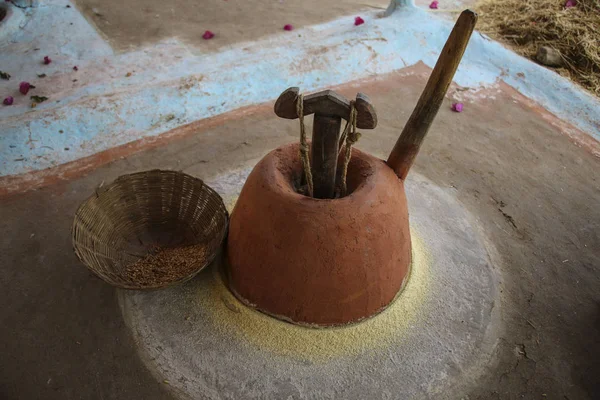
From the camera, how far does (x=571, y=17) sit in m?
4.27

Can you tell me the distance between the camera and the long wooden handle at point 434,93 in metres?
1.61

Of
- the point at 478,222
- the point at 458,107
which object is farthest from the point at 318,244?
the point at 458,107

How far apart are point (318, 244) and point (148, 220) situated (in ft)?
3.51

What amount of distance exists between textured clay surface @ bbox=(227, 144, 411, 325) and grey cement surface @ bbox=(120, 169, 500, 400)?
0.39ft

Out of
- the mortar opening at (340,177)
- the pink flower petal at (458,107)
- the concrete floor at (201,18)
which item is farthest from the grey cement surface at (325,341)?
the concrete floor at (201,18)

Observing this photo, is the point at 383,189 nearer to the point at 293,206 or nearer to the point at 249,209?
the point at 293,206

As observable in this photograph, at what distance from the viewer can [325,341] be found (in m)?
1.93

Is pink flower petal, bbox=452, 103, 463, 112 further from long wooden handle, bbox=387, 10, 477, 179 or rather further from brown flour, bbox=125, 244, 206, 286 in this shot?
brown flour, bbox=125, 244, 206, 286

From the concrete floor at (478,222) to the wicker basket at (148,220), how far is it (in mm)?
216

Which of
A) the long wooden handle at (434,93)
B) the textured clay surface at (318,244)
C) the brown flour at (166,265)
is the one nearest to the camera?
the long wooden handle at (434,93)

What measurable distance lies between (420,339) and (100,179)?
212 cm

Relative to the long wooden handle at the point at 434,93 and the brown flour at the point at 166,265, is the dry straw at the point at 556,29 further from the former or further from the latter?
the brown flour at the point at 166,265

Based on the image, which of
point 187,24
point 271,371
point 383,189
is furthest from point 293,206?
point 187,24

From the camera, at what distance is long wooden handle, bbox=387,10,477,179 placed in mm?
1609
